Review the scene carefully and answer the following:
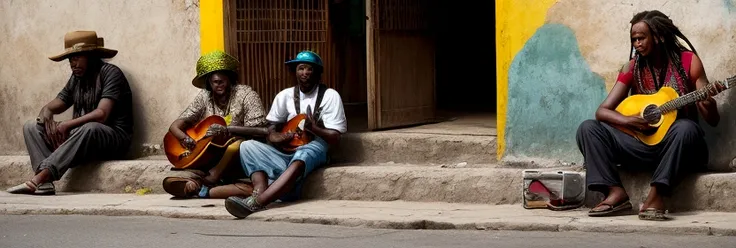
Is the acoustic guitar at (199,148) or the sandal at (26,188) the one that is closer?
the acoustic guitar at (199,148)

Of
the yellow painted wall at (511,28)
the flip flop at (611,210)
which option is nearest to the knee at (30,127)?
the yellow painted wall at (511,28)

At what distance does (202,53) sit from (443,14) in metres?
3.25

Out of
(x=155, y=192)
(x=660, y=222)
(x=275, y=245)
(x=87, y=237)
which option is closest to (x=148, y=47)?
(x=155, y=192)

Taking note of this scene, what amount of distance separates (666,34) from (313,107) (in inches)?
105

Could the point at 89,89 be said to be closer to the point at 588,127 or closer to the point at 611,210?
the point at 588,127

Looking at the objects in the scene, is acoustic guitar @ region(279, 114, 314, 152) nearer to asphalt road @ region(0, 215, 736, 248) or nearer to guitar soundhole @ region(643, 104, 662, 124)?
asphalt road @ region(0, 215, 736, 248)

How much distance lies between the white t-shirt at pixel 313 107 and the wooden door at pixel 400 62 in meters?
0.77

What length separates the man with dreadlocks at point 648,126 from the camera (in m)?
7.99

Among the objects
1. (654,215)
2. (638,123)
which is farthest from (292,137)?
(654,215)

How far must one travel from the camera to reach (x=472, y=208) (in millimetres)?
8688

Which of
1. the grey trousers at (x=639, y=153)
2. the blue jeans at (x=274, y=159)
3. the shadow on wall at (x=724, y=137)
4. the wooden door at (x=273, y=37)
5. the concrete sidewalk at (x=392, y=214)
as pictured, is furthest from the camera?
→ the wooden door at (x=273, y=37)

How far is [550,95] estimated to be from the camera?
9.12m

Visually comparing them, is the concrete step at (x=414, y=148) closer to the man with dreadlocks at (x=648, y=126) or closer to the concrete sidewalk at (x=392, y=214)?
the concrete sidewalk at (x=392, y=214)

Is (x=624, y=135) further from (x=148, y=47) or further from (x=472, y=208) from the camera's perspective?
(x=148, y=47)
